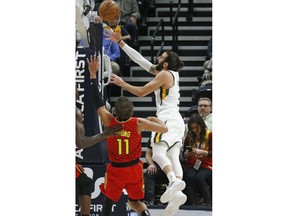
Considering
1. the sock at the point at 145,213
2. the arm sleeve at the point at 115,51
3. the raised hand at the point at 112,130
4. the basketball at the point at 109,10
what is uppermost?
the basketball at the point at 109,10

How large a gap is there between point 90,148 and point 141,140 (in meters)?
0.37

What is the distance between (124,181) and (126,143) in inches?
11.1

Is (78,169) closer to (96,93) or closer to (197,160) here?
(96,93)

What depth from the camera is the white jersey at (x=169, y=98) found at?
6.38 meters

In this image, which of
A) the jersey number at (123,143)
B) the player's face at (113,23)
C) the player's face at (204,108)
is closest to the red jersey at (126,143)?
the jersey number at (123,143)

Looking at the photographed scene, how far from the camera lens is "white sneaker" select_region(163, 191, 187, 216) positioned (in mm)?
6340

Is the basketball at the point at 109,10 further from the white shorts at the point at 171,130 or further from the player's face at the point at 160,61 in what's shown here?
the white shorts at the point at 171,130

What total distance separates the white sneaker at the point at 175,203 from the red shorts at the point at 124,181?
0.78 ft

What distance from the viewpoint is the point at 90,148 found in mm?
6445

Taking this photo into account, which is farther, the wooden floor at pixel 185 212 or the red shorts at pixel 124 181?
the red shorts at pixel 124 181

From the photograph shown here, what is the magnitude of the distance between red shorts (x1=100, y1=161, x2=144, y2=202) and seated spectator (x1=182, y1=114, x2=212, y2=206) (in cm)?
33
